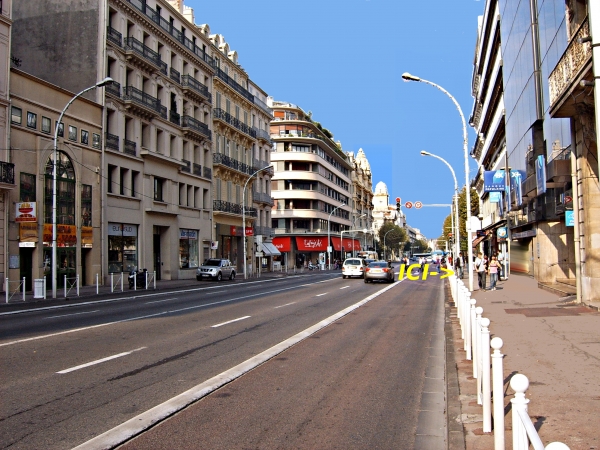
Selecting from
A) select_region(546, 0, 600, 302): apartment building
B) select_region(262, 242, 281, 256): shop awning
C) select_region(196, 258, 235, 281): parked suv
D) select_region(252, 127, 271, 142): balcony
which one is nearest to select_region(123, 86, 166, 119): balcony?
select_region(196, 258, 235, 281): parked suv

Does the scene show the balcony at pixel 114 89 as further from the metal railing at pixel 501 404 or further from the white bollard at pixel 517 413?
the white bollard at pixel 517 413

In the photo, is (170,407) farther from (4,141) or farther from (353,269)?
(353,269)

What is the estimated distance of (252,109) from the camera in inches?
2437

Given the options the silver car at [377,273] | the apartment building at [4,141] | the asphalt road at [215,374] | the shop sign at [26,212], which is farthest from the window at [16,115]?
the silver car at [377,273]

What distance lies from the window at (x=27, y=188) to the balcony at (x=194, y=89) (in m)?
19.4

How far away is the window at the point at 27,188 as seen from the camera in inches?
1094

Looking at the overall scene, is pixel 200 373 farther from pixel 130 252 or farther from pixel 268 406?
pixel 130 252

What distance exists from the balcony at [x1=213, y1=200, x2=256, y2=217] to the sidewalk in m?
38.6

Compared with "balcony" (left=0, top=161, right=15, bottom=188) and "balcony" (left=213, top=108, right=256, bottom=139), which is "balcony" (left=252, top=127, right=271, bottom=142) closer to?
"balcony" (left=213, top=108, right=256, bottom=139)

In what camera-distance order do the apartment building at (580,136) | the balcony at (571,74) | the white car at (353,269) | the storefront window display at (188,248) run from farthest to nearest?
the storefront window display at (188,248), the white car at (353,269), the apartment building at (580,136), the balcony at (571,74)

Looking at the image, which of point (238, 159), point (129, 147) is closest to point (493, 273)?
point (129, 147)

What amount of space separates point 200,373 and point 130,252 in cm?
3185

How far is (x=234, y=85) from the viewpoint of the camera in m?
56.2

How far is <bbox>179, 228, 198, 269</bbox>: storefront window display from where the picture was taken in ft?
149
